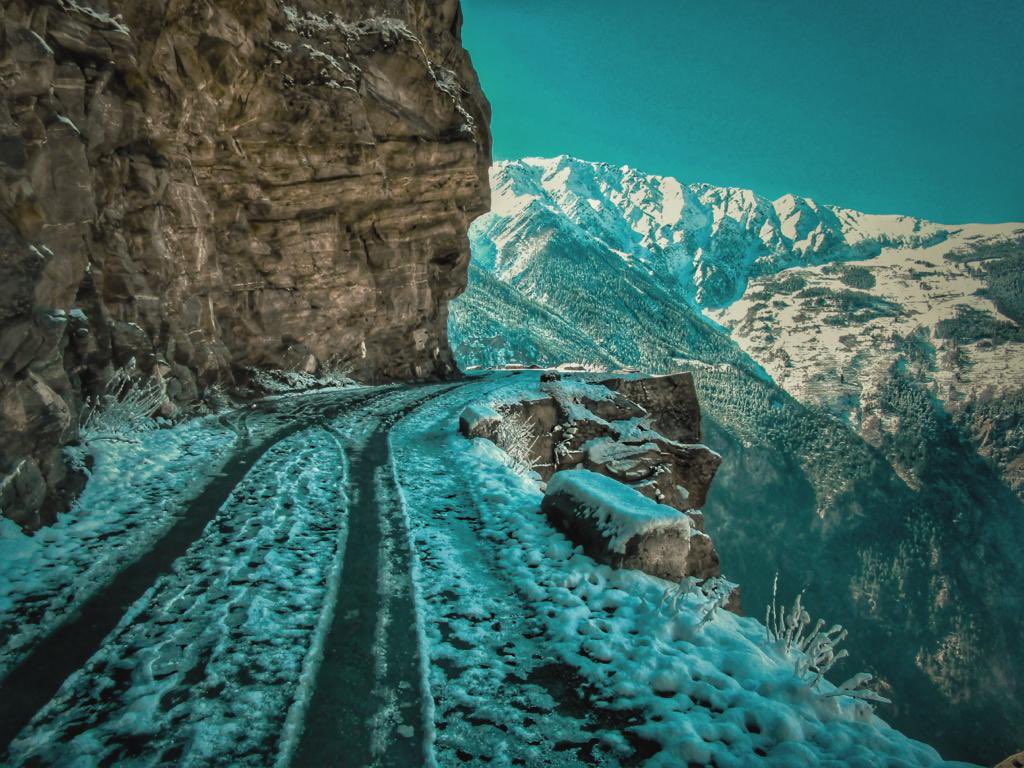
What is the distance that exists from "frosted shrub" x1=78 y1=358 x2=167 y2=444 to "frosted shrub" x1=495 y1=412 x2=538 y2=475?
775 centimetres

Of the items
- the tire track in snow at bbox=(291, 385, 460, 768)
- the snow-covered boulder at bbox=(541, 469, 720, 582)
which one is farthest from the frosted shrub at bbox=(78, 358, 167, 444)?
the snow-covered boulder at bbox=(541, 469, 720, 582)

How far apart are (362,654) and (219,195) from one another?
2101 cm

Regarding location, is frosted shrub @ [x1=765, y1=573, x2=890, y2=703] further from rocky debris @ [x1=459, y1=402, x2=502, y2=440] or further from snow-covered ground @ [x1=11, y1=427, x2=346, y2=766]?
rocky debris @ [x1=459, y1=402, x2=502, y2=440]

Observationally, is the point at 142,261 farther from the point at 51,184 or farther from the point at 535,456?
the point at 535,456

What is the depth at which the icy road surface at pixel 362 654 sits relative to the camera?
338cm

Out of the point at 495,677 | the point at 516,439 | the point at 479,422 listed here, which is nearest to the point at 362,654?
the point at 495,677

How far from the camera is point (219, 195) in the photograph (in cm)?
2028

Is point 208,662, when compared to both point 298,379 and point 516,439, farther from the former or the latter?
point 298,379

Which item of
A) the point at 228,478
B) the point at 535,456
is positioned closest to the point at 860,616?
the point at 535,456

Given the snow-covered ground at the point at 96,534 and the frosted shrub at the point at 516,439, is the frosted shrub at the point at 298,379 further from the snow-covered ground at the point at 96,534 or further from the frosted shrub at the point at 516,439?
the snow-covered ground at the point at 96,534

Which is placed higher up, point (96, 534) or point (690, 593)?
point (690, 593)

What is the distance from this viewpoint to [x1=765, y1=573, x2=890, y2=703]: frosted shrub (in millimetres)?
3809

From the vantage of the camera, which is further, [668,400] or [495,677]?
[668,400]

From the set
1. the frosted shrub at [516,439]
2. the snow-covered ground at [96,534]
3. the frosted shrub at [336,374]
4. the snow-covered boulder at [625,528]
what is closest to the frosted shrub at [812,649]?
the snow-covered boulder at [625,528]
